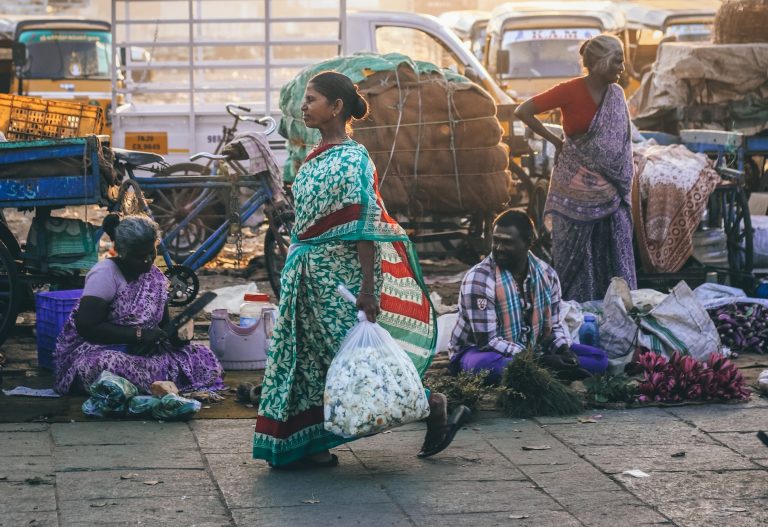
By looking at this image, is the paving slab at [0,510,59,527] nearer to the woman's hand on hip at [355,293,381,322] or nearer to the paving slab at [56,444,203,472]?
the paving slab at [56,444,203,472]

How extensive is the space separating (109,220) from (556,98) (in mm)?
2688

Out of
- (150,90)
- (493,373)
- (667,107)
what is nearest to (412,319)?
(493,373)

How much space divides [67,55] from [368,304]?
14.7m

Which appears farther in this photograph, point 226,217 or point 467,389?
point 226,217

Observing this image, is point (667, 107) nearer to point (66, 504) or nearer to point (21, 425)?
point (21, 425)

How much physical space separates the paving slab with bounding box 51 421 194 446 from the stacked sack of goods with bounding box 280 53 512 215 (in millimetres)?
3759

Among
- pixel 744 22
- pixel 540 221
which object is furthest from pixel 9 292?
pixel 744 22

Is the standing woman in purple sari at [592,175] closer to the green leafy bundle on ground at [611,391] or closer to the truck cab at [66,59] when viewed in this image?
the green leafy bundle on ground at [611,391]

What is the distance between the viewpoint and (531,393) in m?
5.79

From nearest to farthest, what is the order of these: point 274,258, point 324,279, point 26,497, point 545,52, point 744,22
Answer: point 26,497
point 324,279
point 274,258
point 744,22
point 545,52

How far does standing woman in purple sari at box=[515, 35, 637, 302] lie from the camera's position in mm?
7305

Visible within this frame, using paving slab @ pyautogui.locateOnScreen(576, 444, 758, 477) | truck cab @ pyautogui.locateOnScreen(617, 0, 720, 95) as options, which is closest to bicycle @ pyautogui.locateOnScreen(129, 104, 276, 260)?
paving slab @ pyautogui.locateOnScreen(576, 444, 758, 477)

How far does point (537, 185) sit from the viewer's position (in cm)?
984

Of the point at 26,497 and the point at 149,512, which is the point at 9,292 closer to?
the point at 26,497
